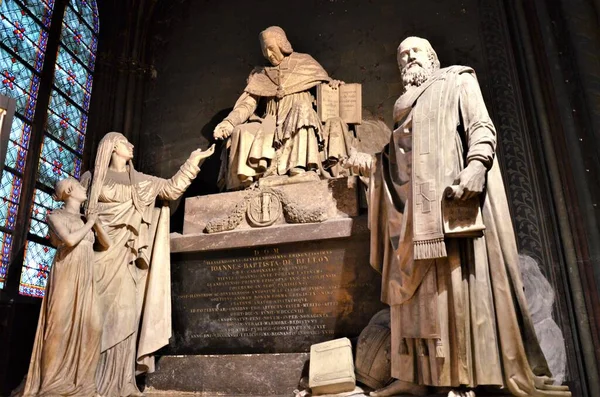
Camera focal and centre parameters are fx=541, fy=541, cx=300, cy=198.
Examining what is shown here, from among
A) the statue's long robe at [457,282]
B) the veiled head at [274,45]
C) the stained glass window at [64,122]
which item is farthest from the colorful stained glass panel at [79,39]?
the statue's long robe at [457,282]

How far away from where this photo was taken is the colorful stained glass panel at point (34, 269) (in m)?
6.27

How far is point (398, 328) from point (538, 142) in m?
3.31

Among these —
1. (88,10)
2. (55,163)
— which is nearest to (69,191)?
(55,163)

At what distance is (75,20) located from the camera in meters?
7.96

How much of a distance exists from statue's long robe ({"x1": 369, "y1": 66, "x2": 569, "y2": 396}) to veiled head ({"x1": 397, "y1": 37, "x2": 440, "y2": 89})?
6.9 inches

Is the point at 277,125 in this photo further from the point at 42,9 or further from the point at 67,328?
the point at 42,9

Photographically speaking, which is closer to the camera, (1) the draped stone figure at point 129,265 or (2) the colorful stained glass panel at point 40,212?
(1) the draped stone figure at point 129,265

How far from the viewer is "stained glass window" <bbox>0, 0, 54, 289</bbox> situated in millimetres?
6215

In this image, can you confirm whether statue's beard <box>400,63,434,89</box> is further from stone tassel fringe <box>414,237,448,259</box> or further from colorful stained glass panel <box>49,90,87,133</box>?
colorful stained glass panel <box>49,90,87,133</box>

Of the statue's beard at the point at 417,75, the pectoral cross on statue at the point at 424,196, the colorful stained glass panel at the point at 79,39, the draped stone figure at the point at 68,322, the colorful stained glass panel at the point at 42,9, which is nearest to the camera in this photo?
the pectoral cross on statue at the point at 424,196

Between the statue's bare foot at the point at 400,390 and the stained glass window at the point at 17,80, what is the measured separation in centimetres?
441

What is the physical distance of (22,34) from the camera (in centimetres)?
684

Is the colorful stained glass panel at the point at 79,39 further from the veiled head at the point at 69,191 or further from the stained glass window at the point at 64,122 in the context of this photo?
the veiled head at the point at 69,191

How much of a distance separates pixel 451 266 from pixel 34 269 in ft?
16.8
